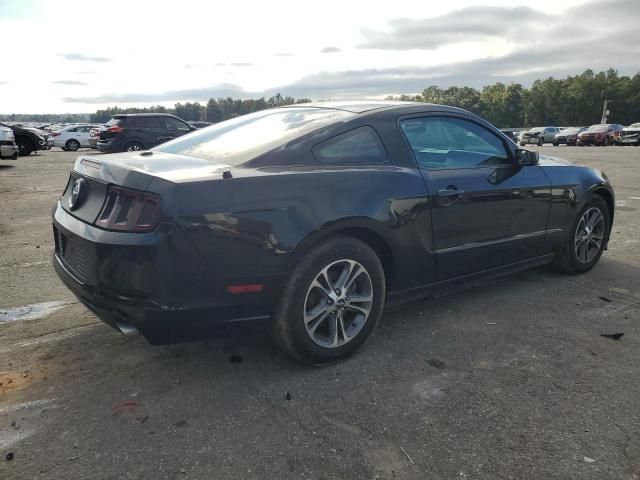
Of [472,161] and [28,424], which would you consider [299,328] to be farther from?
[472,161]

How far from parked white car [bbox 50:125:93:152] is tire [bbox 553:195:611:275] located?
27987 mm

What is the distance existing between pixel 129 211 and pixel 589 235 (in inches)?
161

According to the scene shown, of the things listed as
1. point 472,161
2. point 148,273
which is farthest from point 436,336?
point 148,273

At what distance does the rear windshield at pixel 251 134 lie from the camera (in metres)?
3.08

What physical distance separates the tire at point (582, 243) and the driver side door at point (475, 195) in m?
0.49

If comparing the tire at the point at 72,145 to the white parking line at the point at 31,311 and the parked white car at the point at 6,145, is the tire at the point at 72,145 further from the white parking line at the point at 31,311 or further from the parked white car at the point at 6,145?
the white parking line at the point at 31,311

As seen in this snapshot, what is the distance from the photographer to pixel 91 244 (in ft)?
8.68

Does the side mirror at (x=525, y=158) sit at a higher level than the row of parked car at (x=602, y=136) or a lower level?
higher

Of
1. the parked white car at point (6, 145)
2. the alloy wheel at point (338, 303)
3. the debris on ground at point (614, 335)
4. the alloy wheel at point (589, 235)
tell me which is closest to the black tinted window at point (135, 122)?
the parked white car at point (6, 145)

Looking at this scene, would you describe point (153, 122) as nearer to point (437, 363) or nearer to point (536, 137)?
point (437, 363)

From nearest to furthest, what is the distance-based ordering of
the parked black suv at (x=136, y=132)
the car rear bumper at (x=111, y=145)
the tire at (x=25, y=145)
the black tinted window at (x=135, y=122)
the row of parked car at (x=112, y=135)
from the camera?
the row of parked car at (x=112, y=135) < the car rear bumper at (x=111, y=145) < the parked black suv at (x=136, y=132) < the black tinted window at (x=135, y=122) < the tire at (x=25, y=145)

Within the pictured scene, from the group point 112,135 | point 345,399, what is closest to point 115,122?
point 112,135

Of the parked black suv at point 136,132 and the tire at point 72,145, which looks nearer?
the parked black suv at point 136,132

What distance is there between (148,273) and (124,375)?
0.77 metres
